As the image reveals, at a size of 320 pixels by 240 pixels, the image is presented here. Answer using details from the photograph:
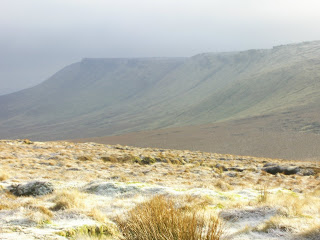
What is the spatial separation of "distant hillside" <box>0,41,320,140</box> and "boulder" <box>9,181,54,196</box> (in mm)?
57139

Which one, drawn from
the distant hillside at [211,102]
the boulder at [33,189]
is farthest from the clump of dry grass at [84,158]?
the distant hillside at [211,102]

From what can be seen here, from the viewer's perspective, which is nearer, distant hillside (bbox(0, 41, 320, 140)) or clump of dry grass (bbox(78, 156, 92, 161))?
clump of dry grass (bbox(78, 156, 92, 161))

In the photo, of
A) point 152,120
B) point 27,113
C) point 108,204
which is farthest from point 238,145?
point 27,113

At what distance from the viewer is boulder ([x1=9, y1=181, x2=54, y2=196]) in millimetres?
8438

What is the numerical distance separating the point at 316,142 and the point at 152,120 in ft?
273

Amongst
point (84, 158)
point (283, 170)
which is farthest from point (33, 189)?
point (283, 170)

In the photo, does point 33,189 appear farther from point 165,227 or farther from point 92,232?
point 165,227

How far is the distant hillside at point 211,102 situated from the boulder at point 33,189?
2250 inches

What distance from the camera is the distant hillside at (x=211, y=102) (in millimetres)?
87750

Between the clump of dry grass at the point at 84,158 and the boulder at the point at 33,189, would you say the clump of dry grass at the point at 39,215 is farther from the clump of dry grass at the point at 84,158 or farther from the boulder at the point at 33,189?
the clump of dry grass at the point at 84,158

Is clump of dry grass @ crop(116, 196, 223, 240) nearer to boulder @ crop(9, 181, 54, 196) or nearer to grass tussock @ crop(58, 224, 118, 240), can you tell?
grass tussock @ crop(58, 224, 118, 240)

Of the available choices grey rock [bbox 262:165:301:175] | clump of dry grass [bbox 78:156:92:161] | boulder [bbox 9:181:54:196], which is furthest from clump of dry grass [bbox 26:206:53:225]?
grey rock [bbox 262:165:301:175]

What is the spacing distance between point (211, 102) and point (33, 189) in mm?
116139

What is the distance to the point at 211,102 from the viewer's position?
4801 inches
